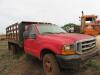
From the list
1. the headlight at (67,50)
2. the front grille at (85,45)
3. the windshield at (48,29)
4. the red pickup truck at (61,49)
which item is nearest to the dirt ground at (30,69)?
the red pickup truck at (61,49)

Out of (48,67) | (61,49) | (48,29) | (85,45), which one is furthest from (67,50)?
(48,29)

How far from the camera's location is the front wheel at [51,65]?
20.4 feet

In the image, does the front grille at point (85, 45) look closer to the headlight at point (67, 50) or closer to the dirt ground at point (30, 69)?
the headlight at point (67, 50)

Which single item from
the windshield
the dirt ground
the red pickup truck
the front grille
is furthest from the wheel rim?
the windshield

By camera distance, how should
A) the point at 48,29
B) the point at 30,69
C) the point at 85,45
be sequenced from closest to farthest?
1. the point at 85,45
2. the point at 48,29
3. the point at 30,69

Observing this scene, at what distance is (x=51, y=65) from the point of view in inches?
250

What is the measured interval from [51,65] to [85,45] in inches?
53.9

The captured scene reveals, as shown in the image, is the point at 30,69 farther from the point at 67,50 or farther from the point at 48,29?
Answer: the point at 67,50

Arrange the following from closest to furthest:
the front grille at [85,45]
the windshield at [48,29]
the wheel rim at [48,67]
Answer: the front grille at [85,45] → the wheel rim at [48,67] → the windshield at [48,29]

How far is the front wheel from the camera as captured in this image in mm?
6207

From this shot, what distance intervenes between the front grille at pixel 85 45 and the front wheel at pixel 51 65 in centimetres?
94

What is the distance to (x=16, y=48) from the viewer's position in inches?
472

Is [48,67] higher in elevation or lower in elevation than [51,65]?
lower

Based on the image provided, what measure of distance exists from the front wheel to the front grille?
3.08 feet
